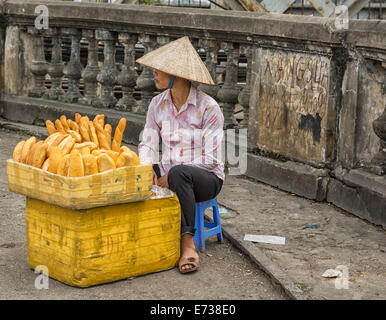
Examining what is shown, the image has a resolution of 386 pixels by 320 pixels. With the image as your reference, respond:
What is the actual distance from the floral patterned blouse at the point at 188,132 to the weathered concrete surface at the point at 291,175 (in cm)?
157

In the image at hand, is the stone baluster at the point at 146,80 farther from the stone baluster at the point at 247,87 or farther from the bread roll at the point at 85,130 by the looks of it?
the bread roll at the point at 85,130

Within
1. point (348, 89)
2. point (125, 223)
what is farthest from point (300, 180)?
point (125, 223)

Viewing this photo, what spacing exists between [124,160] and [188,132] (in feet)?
2.61

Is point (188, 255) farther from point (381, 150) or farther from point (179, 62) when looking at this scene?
point (381, 150)

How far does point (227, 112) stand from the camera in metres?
7.64

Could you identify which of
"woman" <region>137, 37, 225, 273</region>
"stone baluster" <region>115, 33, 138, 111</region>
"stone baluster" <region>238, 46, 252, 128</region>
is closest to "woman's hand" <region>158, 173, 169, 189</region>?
"woman" <region>137, 37, 225, 273</region>

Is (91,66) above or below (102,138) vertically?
above

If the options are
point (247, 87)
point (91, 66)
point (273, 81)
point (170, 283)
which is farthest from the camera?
point (91, 66)

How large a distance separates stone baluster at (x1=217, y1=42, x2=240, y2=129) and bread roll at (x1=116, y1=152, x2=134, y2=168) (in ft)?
10.0

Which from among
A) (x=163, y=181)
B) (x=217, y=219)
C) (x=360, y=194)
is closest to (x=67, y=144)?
(x=163, y=181)

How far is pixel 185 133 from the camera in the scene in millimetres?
5254

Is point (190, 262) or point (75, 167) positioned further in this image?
point (190, 262)

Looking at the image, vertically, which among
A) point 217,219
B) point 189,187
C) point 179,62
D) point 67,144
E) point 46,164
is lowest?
point 217,219

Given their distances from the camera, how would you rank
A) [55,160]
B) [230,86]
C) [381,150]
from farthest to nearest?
1. [230,86]
2. [381,150]
3. [55,160]
